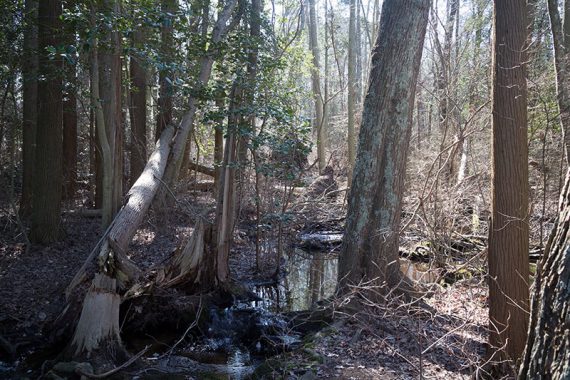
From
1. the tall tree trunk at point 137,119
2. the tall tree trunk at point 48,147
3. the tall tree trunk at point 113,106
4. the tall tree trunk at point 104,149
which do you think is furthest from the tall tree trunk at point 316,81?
the tall tree trunk at point 48,147

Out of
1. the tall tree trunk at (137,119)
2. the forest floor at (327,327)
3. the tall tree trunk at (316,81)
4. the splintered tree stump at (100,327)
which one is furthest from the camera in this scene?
the tall tree trunk at (316,81)

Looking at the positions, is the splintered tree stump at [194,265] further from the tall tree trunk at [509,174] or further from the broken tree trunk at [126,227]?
the tall tree trunk at [509,174]

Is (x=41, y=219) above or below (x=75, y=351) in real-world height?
above

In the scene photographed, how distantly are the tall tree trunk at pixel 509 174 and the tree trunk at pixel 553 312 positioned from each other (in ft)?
14.5

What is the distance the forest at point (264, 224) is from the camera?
6082 millimetres

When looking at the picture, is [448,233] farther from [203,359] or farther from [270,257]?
[203,359]

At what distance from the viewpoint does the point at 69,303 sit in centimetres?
747

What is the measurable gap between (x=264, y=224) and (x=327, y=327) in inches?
180

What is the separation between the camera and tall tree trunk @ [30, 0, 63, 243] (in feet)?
32.8

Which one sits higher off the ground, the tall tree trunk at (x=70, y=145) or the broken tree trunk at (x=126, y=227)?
the tall tree trunk at (x=70, y=145)

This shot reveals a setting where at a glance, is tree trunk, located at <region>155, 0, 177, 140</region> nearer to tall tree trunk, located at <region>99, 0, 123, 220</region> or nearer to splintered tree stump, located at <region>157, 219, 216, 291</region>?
tall tree trunk, located at <region>99, 0, 123, 220</region>

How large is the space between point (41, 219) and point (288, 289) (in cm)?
551

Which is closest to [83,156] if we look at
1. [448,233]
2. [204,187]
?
[204,187]

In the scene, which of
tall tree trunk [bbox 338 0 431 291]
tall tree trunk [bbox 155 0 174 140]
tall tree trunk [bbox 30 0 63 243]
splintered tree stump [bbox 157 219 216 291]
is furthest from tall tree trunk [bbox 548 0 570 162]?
tall tree trunk [bbox 30 0 63 243]
